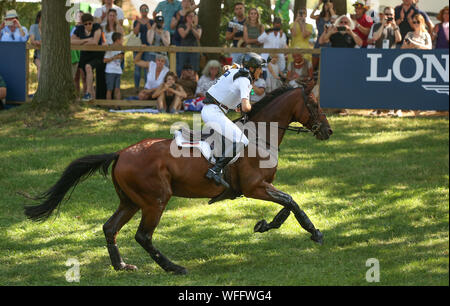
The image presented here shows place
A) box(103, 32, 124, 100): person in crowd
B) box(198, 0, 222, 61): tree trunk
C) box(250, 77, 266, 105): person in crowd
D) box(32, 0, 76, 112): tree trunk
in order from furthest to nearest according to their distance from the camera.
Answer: box(198, 0, 222, 61): tree trunk → box(103, 32, 124, 100): person in crowd → box(250, 77, 266, 105): person in crowd → box(32, 0, 76, 112): tree trunk

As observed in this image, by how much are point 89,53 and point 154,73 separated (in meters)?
1.70

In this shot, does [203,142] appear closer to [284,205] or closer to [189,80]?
[284,205]

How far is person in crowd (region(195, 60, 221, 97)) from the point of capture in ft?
54.6

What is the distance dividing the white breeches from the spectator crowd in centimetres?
740

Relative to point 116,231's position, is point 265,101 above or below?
above

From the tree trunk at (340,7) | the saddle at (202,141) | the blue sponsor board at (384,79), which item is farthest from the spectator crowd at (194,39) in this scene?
the saddle at (202,141)

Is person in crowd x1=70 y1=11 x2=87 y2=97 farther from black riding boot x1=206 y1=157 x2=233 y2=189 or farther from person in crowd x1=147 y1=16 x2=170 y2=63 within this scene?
black riding boot x1=206 y1=157 x2=233 y2=189

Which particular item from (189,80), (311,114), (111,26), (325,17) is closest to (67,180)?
(311,114)

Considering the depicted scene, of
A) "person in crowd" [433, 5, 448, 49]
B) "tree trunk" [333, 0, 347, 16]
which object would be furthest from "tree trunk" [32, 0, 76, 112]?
"person in crowd" [433, 5, 448, 49]

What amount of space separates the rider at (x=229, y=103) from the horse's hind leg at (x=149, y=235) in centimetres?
74

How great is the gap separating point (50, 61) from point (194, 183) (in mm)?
8542

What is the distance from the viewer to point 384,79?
16.1m

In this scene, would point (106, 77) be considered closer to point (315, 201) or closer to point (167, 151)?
point (315, 201)
